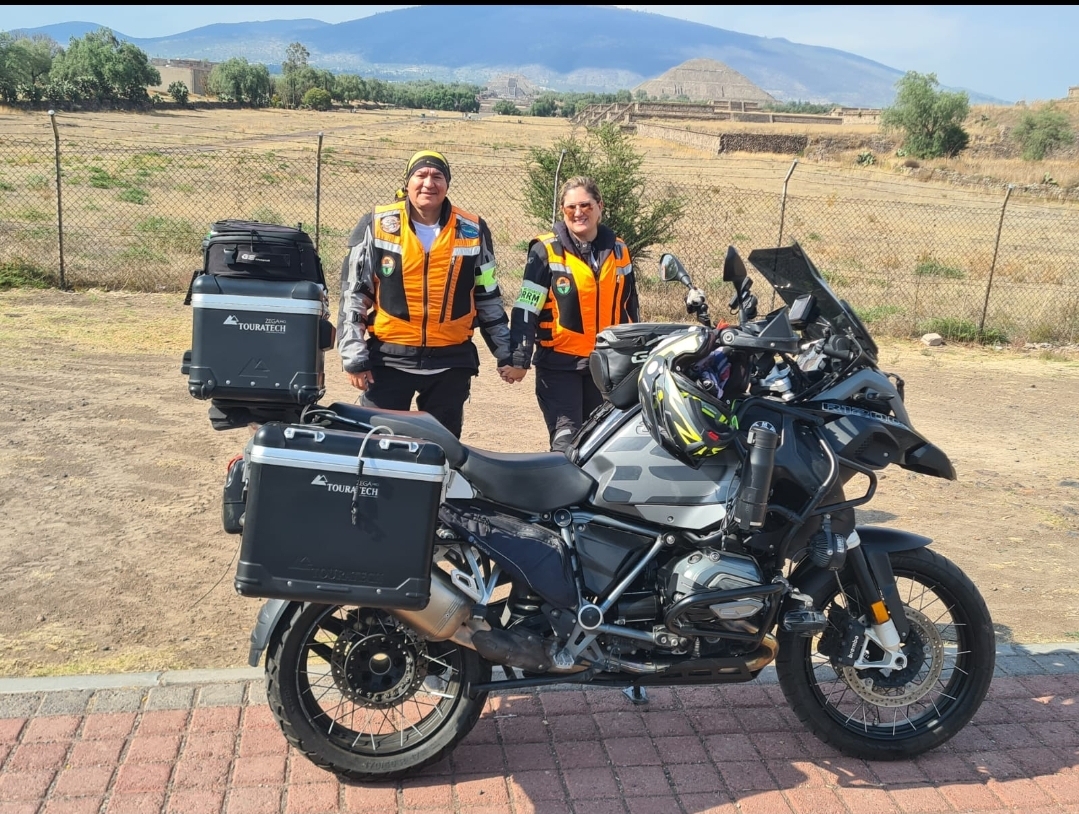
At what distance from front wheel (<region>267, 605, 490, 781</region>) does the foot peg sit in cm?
109

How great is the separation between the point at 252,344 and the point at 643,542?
5.04 ft

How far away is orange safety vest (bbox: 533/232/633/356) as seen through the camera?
479 cm

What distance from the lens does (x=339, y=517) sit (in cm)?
282

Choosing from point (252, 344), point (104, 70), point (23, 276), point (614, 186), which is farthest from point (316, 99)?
point (252, 344)

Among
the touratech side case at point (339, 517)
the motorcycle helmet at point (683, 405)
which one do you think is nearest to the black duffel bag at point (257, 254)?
the touratech side case at point (339, 517)

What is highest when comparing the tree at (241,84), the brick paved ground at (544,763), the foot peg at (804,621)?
the tree at (241,84)

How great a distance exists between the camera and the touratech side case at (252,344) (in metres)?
3.34

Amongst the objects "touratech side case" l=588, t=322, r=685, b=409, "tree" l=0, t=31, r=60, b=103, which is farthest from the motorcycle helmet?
"tree" l=0, t=31, r=60, b=103

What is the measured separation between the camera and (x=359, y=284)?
4.47 meters

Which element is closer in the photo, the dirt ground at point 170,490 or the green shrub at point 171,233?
the dirt ground at point 170,490

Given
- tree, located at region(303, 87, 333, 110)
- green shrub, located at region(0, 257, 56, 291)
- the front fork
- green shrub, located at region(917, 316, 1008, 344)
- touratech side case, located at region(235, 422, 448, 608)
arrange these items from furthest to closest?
tree, located at region(303, 87, 333, 110) → green shrub, located at region(917, 316, 1008, 344) → green shrub, located at region(0, 257, 56, 291) → the front fork → touratech side case, located at region(235, 422, 448, 608)

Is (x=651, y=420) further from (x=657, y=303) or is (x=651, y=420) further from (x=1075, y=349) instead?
(x=1075, y=349)

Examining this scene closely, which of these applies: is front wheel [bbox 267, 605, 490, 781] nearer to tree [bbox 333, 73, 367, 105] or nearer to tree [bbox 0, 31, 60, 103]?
tree [bbox 0, 31, 60, 103]

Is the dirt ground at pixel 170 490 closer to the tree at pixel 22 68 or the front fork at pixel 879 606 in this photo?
the front fork at pixel 879 606
